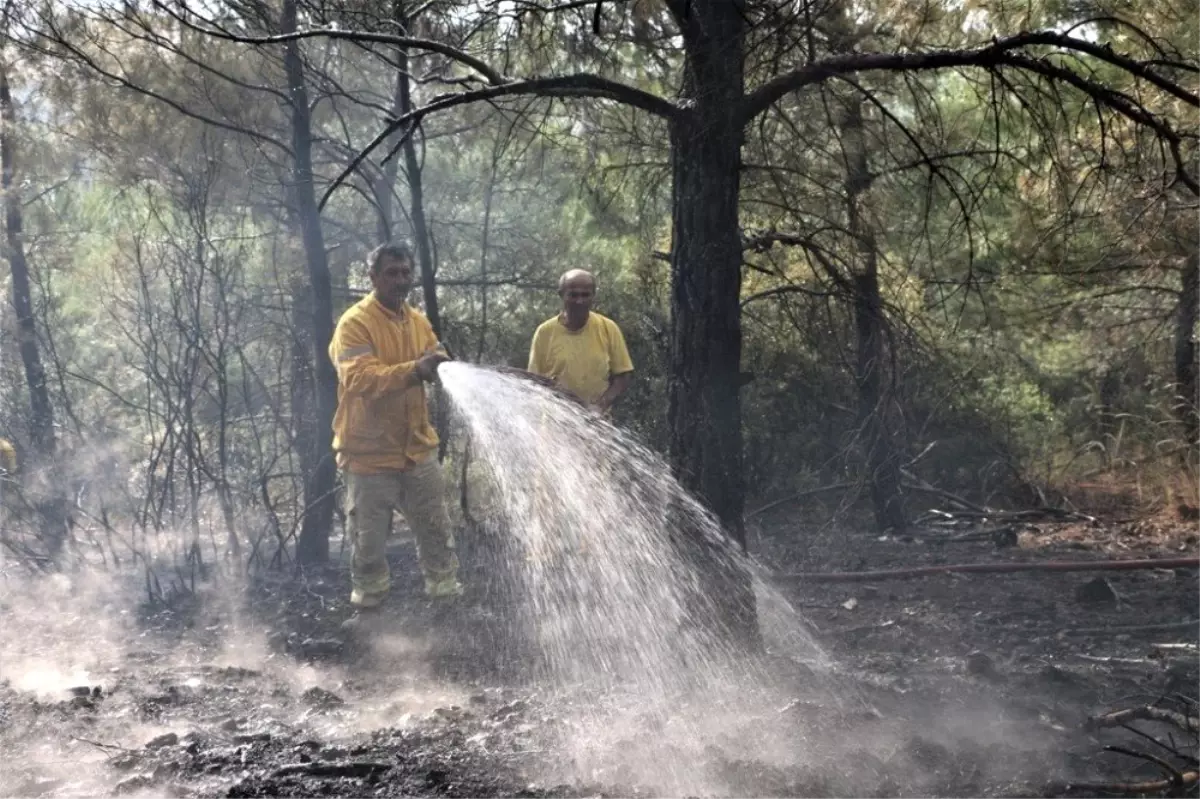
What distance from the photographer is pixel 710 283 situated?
16.3 feet

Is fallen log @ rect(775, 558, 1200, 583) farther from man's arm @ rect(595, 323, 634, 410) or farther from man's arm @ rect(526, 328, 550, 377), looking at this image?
man's arm @ rect(526, 328, 550, 377)

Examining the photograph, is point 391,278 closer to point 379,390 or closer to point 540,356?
point 379,390

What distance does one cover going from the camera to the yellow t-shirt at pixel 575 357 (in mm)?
6766

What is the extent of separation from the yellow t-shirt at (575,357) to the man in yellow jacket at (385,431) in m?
0.62

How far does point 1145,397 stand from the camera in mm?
12414

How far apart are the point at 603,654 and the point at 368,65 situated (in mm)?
6745

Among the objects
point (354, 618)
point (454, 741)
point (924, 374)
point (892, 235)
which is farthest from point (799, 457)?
point (454, 741)

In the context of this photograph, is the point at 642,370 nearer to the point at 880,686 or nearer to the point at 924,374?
the point at 924,374

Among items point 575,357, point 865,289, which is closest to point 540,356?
point 575,357

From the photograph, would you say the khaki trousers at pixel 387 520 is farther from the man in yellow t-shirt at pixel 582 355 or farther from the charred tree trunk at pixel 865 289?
the charred tree trunk at pixel 865 289

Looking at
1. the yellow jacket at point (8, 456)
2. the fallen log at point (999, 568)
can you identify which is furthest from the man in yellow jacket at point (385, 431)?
the yellow jacket at point (8, 456)

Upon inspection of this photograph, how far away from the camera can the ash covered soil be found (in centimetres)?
403

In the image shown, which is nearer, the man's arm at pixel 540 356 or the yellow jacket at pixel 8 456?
the man's arm at pixel 540 356

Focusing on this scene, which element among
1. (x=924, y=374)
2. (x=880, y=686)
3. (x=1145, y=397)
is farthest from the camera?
(x=1145, y=397)
